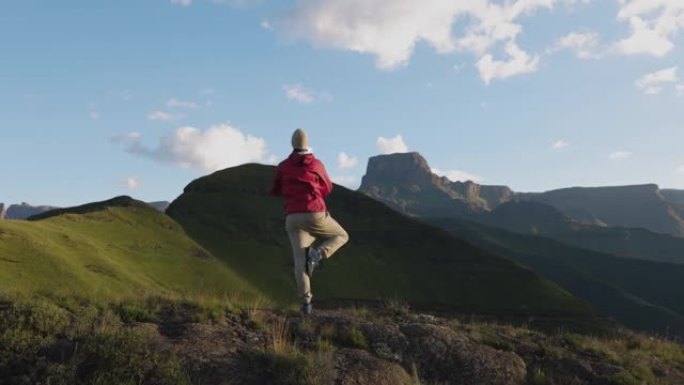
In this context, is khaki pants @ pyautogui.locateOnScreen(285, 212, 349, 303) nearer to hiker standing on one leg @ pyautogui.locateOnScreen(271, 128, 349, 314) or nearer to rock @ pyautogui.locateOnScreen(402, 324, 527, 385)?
hiker standing on one leg @ pyautogui.locateOnScreen(271, 128, 349, 314)

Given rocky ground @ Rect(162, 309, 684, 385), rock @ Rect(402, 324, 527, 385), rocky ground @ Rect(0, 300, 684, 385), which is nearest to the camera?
rocky ground @ Rect(0, 300, 684, 385)

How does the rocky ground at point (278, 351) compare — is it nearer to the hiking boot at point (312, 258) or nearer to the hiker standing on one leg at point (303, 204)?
the hiking boot at point (312, 258)

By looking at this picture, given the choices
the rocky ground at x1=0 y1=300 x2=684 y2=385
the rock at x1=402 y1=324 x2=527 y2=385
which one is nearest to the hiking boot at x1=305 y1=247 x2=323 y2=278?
the rocky ground at x1=0 y1=300 x2=684 y2=385

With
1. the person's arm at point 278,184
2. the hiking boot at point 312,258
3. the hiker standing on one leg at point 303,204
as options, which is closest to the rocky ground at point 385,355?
the hiking boot at point 312,258

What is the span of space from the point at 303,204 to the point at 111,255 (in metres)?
98.9

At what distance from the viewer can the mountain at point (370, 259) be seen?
429ft

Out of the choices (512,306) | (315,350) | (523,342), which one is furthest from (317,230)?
(512,306)

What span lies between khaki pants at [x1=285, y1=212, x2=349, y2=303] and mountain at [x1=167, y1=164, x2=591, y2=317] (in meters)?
107

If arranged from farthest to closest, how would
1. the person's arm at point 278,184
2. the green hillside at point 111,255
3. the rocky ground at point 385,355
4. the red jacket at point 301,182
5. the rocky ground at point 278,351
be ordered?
the green hillside at point 111,255 → the person's arm at point 278,184 → the red jacket at point 301,182 → the rocky ground at point 385,355 → the rocky ground at point 278,351

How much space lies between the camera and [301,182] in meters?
10.6

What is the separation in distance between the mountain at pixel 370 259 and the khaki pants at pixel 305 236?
10744cm

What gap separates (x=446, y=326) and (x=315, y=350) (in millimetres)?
3461

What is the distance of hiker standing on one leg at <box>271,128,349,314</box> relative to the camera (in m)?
10.6

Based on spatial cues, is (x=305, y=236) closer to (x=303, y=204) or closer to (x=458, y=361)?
(x=303, y=204)
